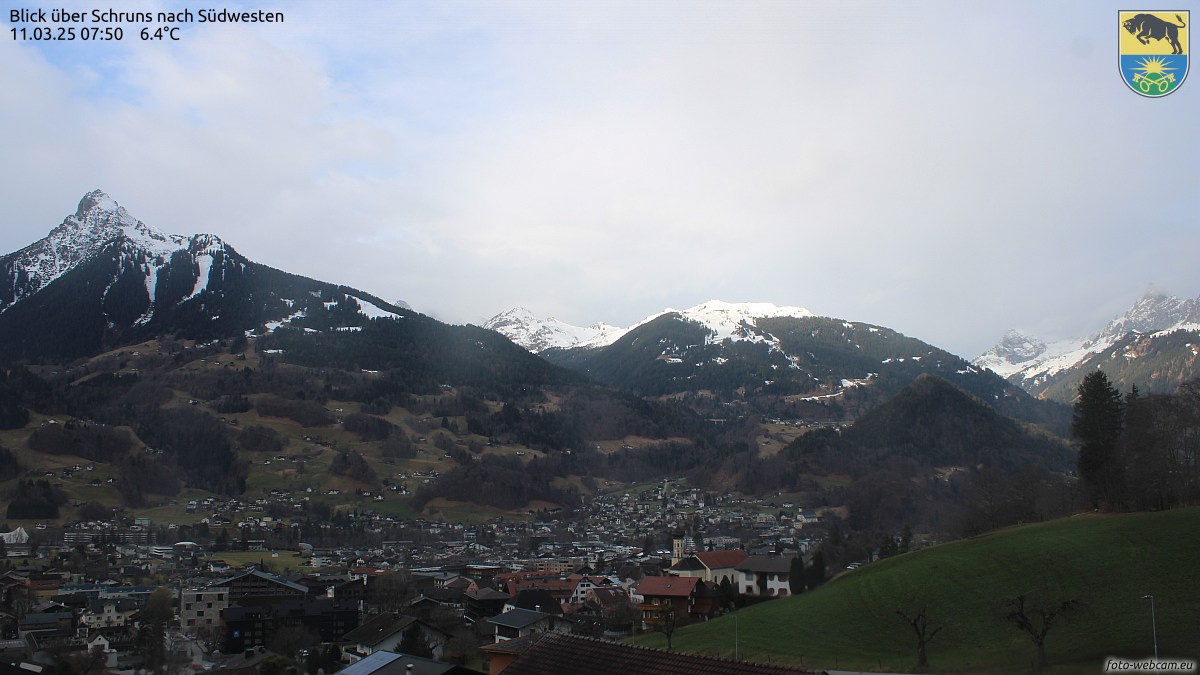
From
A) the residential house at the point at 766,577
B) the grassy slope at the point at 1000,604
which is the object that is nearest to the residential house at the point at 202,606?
the grassy slope at the point at 1000,604

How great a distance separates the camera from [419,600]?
212 feet

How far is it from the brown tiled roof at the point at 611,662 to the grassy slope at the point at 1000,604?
16599 millimetres

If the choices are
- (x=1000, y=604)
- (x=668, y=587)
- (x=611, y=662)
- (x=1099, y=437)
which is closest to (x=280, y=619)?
(x=668, y=587)

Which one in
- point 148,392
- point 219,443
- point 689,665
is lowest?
point 689,665

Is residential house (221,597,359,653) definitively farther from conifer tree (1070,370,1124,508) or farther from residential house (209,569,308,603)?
conifer tree (1070,370,1124,508)

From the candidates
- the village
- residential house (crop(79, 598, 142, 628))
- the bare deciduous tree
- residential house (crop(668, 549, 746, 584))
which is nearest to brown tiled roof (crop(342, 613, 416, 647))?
the village

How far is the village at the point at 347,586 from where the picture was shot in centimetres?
4922

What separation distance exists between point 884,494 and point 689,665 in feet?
381

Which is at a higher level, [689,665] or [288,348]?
[288,348]

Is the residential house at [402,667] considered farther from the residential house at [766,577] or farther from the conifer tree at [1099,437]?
the conifer tree at [1099,437]

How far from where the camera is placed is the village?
4922cm

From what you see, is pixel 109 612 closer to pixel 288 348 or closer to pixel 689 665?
pixel 689 665

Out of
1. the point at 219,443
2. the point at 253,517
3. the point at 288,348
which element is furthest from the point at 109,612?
the point at 288,348

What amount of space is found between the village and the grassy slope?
5.44 metres
